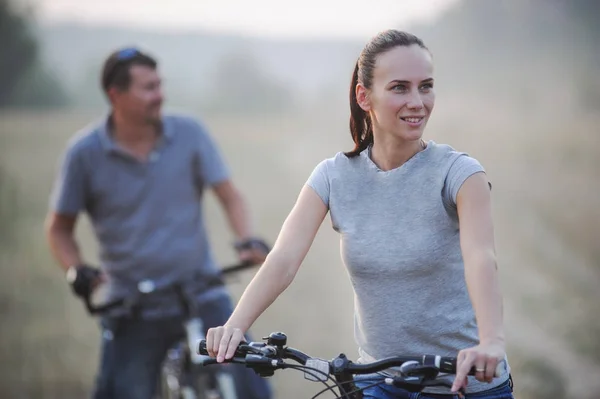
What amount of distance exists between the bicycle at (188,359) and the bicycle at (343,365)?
221 cm

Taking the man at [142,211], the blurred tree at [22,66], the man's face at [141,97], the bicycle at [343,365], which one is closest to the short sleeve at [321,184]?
the bicycle at [343,365]

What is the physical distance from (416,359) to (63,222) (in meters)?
3.43

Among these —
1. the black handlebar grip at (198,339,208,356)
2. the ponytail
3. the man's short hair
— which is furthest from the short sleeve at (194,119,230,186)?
the black handlebar grip at (198,339,208,356)

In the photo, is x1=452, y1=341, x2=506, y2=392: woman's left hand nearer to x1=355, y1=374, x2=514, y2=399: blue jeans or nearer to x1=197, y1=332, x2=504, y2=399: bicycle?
x1=197, y1=332, x2=504, y2=399: bicycle

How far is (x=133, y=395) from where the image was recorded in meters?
5.52

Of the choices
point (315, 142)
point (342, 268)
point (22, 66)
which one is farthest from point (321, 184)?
point (22, 66)

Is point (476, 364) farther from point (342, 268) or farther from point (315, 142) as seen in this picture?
point (315, 142)

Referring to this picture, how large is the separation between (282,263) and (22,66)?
1752cm

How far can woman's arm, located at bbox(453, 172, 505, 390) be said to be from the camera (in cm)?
259

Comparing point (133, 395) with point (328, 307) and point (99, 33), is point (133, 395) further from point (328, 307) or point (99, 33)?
point (99, 33)

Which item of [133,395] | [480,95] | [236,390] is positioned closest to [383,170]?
[236,390]

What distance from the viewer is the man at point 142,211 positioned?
5.54 meters

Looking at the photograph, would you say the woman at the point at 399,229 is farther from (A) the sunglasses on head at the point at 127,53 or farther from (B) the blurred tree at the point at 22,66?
(B) the blurred tree at the point at 22,66

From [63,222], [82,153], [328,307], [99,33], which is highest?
[99,33]
